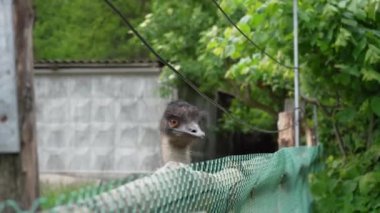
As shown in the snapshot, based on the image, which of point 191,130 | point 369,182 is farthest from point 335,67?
point 191,130

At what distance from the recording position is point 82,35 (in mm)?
19594

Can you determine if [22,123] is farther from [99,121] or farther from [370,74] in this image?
[99,121]

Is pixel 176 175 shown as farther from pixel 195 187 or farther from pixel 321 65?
pixel 321 65

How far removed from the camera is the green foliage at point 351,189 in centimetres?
739

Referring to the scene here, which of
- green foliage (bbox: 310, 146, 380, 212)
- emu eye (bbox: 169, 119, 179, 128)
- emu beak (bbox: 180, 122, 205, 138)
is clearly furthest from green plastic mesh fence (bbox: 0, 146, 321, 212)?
green foliage (bbox: 310, 146, 380, 212)

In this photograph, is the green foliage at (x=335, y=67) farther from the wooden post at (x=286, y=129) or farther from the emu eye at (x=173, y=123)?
the emu eye at (x=173, y=123)

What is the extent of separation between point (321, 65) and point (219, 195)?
4384 millimetres

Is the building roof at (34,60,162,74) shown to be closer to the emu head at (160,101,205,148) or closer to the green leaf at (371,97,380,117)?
the green leaf at (371,97,380,117)

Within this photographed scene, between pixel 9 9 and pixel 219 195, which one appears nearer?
pixel 9 9

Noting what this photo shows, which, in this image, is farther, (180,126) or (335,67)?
(335,67)

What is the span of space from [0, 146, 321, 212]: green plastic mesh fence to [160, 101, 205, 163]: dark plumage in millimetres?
160

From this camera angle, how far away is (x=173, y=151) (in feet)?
13.0

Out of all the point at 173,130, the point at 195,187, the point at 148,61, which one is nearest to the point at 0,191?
the point at 195,187

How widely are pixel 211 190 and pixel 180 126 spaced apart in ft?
1.38
